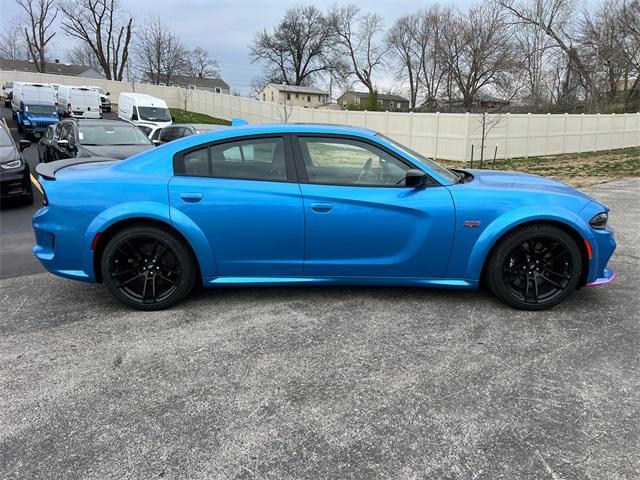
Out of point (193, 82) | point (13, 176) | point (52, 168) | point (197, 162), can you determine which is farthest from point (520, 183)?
point (193, 82)

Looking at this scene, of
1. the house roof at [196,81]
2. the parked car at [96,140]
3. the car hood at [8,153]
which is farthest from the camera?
the house roof at [196,81]

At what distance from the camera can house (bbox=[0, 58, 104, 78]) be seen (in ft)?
234

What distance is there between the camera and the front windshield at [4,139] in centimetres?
862

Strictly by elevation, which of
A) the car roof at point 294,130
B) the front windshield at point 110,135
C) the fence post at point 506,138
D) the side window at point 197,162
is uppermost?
the fence post at point 506,138

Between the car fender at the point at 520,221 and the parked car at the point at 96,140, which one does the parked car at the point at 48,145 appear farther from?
the car fender at the point at 520,221

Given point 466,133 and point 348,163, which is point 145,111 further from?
point 348,163

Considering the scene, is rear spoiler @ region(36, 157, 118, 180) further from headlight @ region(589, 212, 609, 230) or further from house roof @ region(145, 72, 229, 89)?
house roof @ region(145, 72, 229, 89)

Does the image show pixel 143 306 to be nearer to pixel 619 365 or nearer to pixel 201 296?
pixel 201 296

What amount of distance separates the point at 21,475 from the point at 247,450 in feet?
3.22

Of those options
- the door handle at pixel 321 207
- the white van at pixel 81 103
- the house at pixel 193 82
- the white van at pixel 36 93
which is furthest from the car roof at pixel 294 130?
the house at pixel 193 82

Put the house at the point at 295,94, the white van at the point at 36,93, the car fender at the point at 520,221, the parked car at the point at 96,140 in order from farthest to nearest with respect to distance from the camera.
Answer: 1. the house at the point at 295,94
2. the white van at the point at 36,93
3. the parked car at the point at 96,140
4. the car fender at the point at 520,221

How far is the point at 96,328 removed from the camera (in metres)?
3.67

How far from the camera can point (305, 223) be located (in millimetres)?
3828

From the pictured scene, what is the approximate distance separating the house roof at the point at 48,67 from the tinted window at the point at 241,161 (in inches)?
3094
